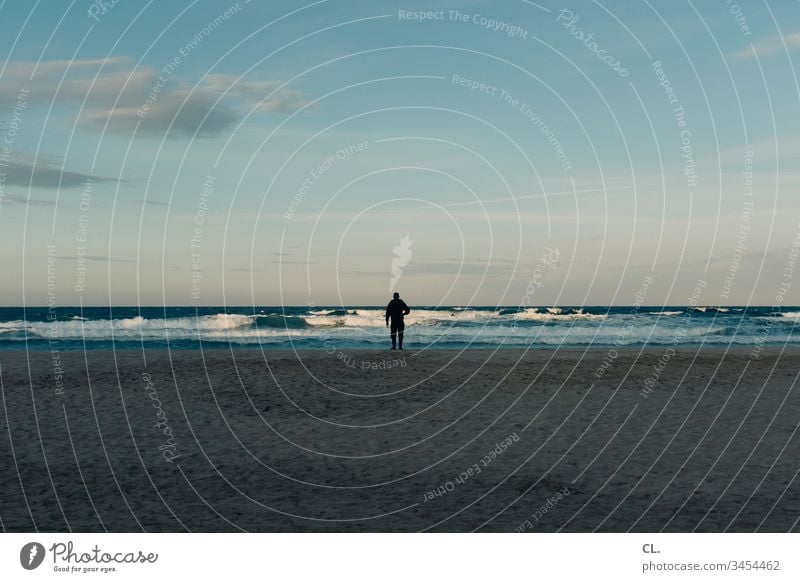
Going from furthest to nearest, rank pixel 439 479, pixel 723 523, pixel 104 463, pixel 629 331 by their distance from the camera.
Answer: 1. pixel 629 331
2. pixel 104 463
3. pixel 439 479
4. pixel 723 523

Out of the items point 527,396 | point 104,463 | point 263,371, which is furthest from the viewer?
point 263,371

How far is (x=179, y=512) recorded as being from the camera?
12.2 metres

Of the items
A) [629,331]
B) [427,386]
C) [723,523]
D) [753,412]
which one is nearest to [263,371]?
[427,386]

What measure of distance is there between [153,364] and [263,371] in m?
4.23

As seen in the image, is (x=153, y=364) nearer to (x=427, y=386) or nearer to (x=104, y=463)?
(x=427, y=386)

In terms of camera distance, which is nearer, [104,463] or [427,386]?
[104,463]
